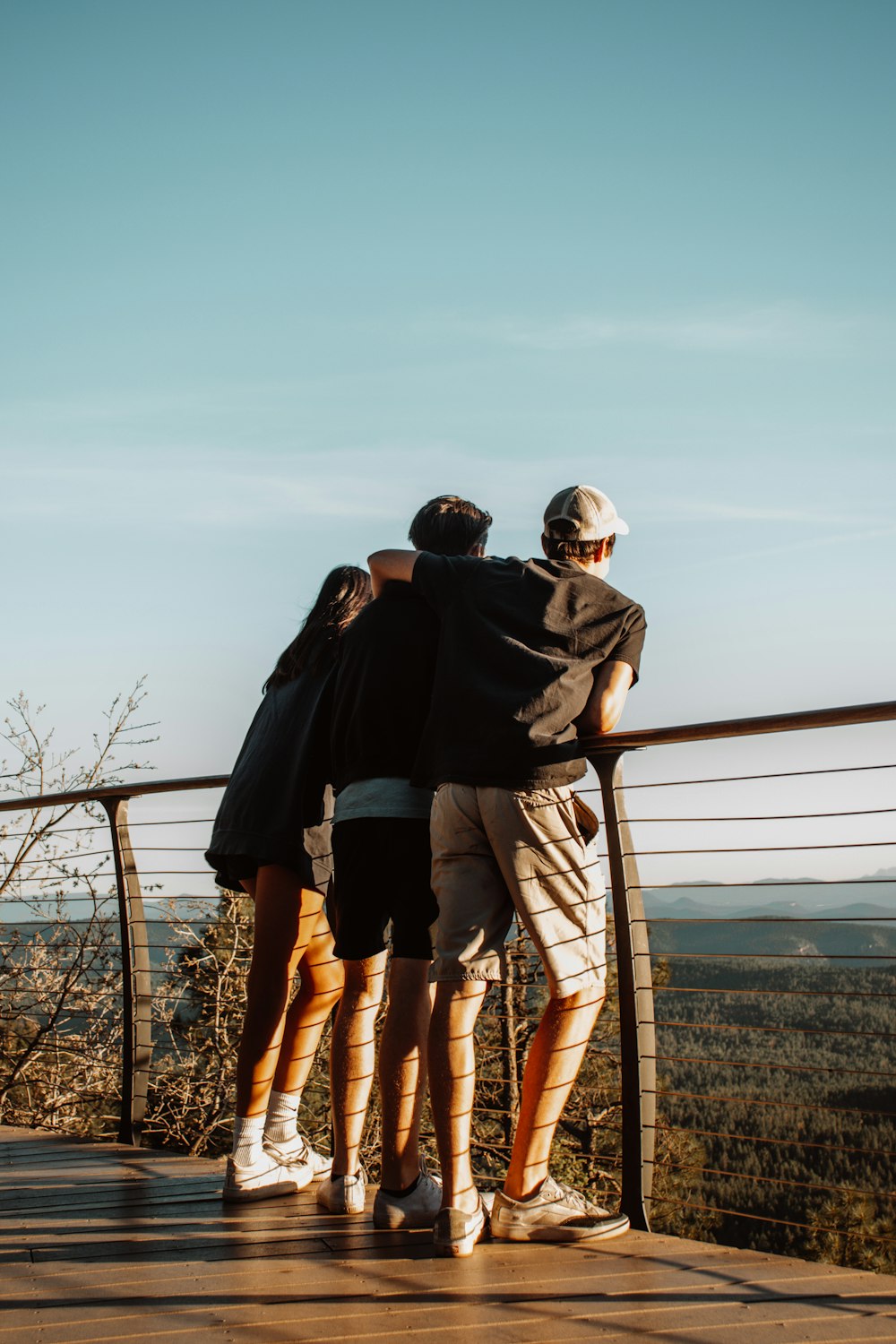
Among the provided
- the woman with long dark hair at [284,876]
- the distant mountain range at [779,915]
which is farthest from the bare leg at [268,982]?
the distant mountain range at [779,915]

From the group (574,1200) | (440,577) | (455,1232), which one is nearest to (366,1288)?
(455,1232)

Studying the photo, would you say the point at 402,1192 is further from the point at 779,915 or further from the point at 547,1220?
the point at 779,915

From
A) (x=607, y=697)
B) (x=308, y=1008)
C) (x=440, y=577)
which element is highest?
(x=440, y=577)

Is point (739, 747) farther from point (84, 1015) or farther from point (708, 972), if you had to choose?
point (708, 972)

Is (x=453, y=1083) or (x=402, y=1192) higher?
(x=453, y=1083)

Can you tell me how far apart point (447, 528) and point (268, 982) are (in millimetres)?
1126

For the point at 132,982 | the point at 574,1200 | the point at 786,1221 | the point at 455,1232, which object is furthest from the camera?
the point at 132,982

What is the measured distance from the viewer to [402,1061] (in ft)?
7.95

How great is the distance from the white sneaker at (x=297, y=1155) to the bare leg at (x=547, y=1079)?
0.63 metres

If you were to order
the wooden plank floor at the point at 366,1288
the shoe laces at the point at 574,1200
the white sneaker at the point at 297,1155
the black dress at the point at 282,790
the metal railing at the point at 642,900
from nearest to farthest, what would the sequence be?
the wooden plank floor at the point at 366,1288
the metal railing at the point at 642,900
the shoe laces at the point at 574,1200
the black dress at the point at 282,790
the white sneaker at the point at 297,1155

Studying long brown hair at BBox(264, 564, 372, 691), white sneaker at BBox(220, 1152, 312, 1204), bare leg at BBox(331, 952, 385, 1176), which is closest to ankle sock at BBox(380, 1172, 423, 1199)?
bare leg at BBox(331, 952, 385, 1176)

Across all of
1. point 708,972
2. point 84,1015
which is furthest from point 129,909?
point 708,972

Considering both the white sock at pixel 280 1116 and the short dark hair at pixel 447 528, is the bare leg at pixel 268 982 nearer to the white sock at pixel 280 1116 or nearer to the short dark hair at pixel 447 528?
the white sock at pixel 280 1116

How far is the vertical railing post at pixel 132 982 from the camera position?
11.6 ft
